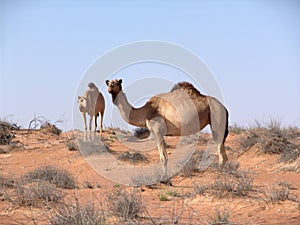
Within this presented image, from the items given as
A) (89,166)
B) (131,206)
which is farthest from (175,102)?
(131,206)

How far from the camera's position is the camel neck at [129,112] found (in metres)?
11.5

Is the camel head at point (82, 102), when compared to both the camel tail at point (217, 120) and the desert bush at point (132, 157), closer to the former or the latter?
the desert bush at point (132, 157)

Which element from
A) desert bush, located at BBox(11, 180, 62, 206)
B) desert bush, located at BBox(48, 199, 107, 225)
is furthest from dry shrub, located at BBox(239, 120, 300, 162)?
desert bush, located at BBox(48, 199, 107, 225)

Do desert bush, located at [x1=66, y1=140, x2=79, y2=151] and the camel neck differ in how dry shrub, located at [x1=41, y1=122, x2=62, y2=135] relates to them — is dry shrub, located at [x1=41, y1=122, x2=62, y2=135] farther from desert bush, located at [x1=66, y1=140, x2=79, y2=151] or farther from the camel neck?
the camel neck

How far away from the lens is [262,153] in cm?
1503

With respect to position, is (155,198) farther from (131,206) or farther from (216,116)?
(216,116)

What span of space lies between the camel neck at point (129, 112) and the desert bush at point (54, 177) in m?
2.06

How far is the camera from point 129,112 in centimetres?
1166

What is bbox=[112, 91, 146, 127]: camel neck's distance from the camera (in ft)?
37.8

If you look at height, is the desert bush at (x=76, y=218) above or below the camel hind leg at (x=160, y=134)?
below

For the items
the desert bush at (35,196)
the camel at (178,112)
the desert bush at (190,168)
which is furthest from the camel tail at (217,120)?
the desert bush at (35,196)

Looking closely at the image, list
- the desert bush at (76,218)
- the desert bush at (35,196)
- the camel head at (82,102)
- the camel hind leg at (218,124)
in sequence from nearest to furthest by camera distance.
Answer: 1. the desert bush at (76,218)
2. the desert bush at (35,196)
3. the camel hind leg at (218,124)
4. the camel head at (82,102)

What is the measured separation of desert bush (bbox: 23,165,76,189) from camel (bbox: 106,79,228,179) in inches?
85.7

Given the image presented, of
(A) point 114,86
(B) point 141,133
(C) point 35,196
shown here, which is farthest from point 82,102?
(C) point 35,196
